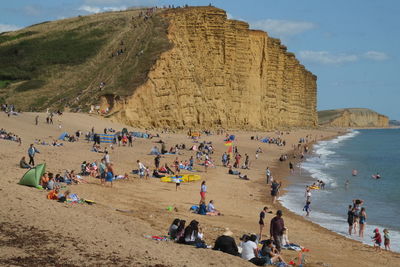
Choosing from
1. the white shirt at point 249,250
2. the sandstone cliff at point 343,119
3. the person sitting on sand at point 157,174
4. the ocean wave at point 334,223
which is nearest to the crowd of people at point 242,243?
the white shirt at point 249,250

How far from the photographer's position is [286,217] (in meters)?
17.2

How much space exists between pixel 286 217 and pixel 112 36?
1857 inches

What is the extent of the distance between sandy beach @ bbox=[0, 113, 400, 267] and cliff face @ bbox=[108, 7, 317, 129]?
2046 cm

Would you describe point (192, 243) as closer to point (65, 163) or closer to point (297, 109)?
point (65, 163)

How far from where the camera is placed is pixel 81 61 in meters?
54.7

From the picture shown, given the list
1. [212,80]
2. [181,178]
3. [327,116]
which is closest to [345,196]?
[181,178]

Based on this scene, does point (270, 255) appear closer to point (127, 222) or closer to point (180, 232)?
point (180, 232)

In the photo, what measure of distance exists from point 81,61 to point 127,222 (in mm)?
45948

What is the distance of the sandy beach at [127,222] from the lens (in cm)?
854

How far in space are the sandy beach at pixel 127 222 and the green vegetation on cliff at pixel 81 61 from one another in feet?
67.9

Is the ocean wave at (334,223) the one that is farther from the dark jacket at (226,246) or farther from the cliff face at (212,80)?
the cliff face at (212,80)

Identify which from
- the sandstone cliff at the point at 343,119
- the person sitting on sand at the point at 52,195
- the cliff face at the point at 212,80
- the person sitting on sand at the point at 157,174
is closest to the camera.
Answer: the person sitting on sand at the point at 52,195

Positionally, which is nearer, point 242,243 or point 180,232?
point 242,243

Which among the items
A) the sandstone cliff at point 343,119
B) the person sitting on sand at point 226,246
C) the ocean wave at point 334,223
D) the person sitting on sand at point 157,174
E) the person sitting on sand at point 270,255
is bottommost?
the ocean wave at point 334,223
